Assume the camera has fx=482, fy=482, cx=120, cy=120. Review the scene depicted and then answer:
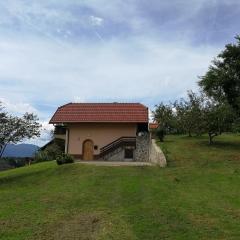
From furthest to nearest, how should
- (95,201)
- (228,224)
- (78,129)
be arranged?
(78,129)
(95,201)
(228,224)

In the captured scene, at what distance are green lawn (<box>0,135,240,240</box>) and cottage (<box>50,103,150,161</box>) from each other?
14.8m

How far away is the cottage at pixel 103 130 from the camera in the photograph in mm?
52781

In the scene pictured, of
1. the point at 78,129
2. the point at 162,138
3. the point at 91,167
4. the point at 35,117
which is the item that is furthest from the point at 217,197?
the point at 78,129

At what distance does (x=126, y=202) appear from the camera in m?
21.5

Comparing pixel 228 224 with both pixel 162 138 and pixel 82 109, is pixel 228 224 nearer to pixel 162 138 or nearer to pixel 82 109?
pixel 162 138

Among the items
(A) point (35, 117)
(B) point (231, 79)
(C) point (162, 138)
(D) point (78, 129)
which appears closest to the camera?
(A) point (35, 117)

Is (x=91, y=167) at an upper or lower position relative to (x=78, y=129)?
lower

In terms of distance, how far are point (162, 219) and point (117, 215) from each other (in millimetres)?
1929

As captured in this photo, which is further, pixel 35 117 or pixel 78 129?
pixel 78 129

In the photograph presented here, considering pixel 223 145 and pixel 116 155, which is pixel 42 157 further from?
pixel 223 145

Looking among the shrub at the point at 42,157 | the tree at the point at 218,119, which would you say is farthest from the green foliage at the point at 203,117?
the shrub at the point at 42,157

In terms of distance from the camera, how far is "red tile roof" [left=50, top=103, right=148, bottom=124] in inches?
2130

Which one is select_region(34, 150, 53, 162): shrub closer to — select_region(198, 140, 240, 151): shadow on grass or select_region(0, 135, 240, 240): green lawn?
select_region(198, 140, 240, 151): shadow on grass

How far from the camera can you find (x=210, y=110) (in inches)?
1849
